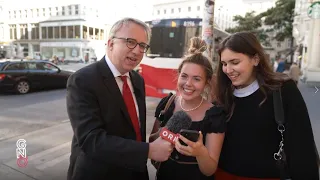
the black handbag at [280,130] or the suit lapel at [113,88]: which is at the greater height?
the suit lapel at [113,88]

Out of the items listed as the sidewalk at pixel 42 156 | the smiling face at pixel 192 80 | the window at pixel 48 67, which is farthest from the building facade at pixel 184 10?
the smiling face at pixel 192 80

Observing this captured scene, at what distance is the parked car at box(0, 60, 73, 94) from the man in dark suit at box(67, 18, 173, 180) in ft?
35.9

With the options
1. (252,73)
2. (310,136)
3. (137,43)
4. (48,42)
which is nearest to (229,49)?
(252,73)

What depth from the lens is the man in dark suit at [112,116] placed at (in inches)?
55.8

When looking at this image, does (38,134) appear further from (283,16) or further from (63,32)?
(63,32)

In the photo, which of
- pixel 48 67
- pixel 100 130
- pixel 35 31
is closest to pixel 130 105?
pixel 100 130

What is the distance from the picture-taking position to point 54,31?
173ft

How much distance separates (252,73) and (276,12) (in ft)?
Answer: 117

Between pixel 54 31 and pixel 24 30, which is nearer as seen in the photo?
pixel 54 31

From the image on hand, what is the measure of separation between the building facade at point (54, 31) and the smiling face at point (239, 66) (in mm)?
46207

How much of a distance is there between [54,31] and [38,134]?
51.5 metres

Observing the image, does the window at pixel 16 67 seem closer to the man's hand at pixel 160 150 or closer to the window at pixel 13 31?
the man's hand at pixel 160 150

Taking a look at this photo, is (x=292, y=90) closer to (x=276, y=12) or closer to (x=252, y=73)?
(x=252, y=73)

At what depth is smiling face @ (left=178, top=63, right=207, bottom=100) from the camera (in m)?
1.94
